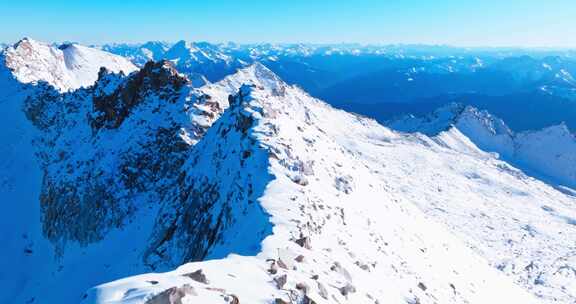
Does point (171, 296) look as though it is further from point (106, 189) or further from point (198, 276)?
point (106, 189)

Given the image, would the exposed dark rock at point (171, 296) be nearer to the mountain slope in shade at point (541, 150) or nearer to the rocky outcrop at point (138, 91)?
the rocky outcrop at point (138, 91)

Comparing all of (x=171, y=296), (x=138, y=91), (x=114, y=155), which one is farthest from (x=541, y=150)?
(x=171, y=296)

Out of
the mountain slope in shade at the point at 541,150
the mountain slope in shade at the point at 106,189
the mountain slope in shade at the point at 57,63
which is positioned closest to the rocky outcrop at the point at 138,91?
the mountain slope in shade at the point at 106,189

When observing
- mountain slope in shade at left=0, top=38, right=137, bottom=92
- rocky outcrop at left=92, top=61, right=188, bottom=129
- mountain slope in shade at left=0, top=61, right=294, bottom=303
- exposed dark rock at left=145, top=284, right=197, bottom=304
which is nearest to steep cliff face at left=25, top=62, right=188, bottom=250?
rocky outcrop at left=92, top=61, right=188, bottom=129

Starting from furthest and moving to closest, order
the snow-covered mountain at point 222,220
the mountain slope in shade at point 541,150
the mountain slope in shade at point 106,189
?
the mountain slope in shade at point 541,150 < the mountain slope in shade at point 106,189 < the snow-covered mountain at point 222,220

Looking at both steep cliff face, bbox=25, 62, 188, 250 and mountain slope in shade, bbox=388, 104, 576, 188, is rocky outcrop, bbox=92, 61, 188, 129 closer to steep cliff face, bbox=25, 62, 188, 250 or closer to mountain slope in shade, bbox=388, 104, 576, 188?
steep cliff face, bbox=25, 62, 188, 250

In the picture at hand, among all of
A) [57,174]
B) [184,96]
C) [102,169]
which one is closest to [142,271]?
[102,169]

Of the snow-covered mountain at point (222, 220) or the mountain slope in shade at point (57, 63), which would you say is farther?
the mountain slope in shade at point (57, 63)
